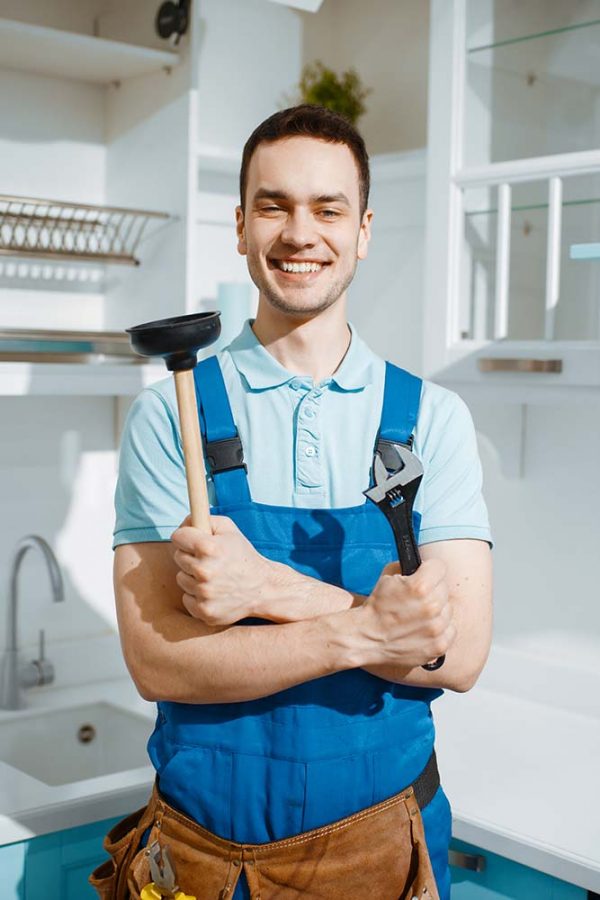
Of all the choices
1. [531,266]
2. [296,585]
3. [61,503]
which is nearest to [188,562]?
[296,585]

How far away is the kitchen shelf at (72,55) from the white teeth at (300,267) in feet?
3.09

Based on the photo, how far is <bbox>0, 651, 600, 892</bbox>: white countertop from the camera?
161 centimetres

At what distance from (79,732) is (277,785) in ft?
3.77

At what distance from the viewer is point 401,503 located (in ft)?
3.76

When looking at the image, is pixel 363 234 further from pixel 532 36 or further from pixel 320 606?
pixel 532 36

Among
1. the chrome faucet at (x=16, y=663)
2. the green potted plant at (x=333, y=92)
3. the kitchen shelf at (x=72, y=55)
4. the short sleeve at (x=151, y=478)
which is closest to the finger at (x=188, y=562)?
the short sleeve at (x=151, y=478)

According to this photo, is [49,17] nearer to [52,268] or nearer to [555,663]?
[52,268]

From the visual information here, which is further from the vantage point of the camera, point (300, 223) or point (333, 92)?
point (333, 92)

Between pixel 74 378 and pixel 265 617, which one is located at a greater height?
pixel 74 378

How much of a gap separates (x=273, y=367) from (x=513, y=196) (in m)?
0.83

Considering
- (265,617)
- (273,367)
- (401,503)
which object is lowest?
(265,617)

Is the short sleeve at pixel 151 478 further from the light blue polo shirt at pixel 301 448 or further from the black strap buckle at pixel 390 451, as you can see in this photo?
the black strap buckle at pixel 390 451

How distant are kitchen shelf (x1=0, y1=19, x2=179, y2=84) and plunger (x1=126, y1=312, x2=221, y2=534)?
42.0 inches

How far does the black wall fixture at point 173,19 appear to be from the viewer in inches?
82.2
